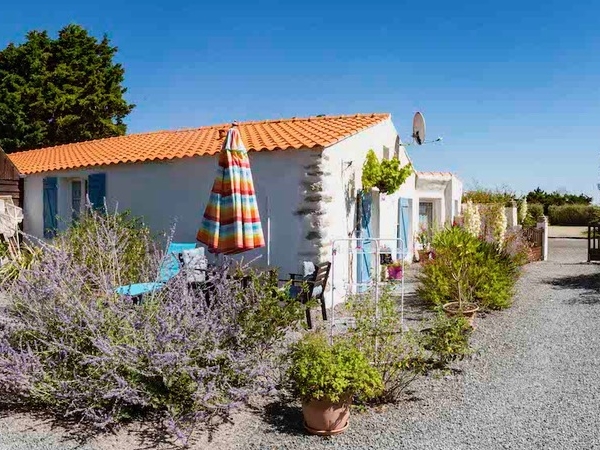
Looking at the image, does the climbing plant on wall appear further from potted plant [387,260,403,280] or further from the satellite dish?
the satellite dish

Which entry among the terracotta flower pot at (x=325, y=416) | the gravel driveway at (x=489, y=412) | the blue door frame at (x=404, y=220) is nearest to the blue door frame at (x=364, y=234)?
the blue door frame at (x=404, y=220)

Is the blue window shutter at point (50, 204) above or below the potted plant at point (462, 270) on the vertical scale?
above

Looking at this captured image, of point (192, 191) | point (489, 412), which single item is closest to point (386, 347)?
point (489, 412)

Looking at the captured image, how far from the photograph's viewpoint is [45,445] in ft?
13.6

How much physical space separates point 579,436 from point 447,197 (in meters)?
14.7

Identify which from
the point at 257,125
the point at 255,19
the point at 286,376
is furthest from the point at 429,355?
the point at 257,125

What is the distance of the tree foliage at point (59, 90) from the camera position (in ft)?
79.2

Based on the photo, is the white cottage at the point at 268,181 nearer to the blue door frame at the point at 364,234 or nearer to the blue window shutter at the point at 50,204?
the blue window shutter at the point at 50,204

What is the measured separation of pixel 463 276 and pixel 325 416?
5.25 m

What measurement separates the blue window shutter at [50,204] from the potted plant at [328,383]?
11.5 meters

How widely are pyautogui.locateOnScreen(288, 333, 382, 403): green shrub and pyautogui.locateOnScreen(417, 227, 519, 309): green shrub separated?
4.42 m

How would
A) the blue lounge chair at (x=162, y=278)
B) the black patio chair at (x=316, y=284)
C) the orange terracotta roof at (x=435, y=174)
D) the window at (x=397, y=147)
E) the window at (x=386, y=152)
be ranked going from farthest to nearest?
the orange terracotta roof at (x=435, y=174) → the window at (x=397, y=147) → the window at (x=386, y=152) → the black patio chair at (x=316, y=284) → the blue lounge chair at (x=162, y=278)

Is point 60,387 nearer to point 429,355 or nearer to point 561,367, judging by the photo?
point 429,355

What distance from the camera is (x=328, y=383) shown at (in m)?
4.22
